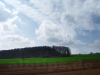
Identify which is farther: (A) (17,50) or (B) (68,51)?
(A) (17,50)

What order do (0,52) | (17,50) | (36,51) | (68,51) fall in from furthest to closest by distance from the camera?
(0,52) → (17,50) → (36,51) → (68,51)

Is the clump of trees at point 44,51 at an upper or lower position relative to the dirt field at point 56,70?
upper

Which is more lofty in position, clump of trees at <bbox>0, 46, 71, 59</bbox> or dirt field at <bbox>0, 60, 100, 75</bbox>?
clump of trees at <bbox>0, 46, 71, 59</bbox>

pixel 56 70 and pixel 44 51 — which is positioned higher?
pixel 44 51

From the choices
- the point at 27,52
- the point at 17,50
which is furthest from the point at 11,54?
the point at 27,52

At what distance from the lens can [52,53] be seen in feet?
386

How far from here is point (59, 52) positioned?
11938cm

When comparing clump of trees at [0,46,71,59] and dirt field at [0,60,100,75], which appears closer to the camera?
dirt field at [0,60,100,75]

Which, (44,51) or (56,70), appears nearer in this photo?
(56,70)

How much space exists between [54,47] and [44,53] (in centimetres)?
859

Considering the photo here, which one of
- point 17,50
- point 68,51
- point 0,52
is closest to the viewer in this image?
point 68,51

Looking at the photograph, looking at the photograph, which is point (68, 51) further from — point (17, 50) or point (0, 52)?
point (0, 52)

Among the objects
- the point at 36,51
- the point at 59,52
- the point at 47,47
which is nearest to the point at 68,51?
the point at 59,52

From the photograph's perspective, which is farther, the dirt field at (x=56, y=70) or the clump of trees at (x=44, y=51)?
the clump of trees at (x=44, y=51)
